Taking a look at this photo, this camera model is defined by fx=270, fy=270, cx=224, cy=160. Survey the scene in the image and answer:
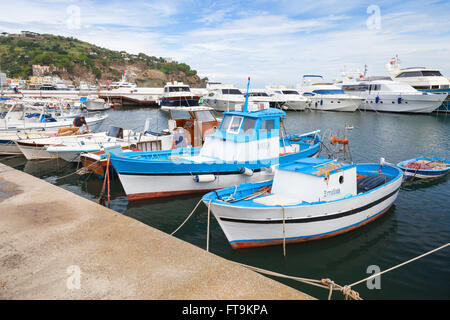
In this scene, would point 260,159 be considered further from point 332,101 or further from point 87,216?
point 332,101

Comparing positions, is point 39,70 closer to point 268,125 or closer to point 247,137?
point 247,137

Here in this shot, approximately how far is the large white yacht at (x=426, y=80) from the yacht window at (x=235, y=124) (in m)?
45.8

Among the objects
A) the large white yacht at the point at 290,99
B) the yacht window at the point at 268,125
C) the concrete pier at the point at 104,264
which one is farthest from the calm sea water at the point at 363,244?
the large white yacht at the point at 290,99

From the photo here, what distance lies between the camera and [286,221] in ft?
24.7

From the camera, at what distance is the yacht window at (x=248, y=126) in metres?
11.5

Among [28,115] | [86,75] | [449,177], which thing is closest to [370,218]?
[449,177]

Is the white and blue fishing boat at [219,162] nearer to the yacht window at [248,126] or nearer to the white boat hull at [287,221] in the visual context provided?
the yacht window at [248,126]

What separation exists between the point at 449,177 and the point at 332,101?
124 ft

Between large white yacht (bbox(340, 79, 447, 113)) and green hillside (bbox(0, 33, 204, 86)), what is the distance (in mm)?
74703

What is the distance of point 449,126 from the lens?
32.4 m

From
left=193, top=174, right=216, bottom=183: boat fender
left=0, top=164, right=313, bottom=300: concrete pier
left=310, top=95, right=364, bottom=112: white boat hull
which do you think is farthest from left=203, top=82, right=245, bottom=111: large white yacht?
left=0, top=164, right=313, bottom=300: concrete pier

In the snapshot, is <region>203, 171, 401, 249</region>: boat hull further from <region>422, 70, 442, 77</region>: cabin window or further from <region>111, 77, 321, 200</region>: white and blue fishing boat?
<region>422, 70, 442, 77</region>: cabin window

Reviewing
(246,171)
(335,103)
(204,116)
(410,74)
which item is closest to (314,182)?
(246,171)
